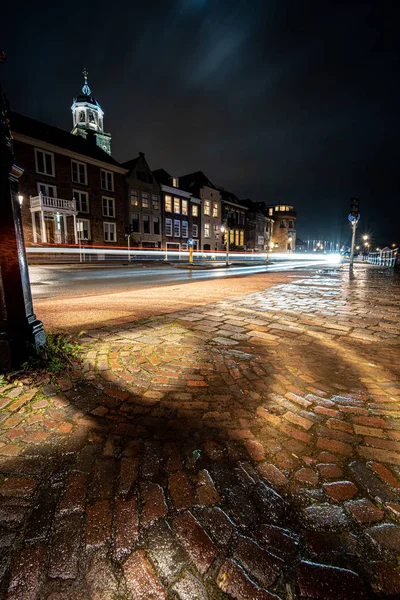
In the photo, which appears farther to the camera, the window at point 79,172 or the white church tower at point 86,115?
the white church tower at point 86,115

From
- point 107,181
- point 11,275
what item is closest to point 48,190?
point 107,181

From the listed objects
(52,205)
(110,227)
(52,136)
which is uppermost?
(52,136)

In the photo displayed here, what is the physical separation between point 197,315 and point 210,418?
2963 mm

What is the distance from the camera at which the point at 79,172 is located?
2620cm

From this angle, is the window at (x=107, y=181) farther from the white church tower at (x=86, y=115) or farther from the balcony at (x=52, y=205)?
the white church tower at (x=86, y=115)

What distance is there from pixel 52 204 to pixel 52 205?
316 mm

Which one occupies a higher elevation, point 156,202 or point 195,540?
point 156,202

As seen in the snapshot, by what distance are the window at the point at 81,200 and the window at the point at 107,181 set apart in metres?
2.48

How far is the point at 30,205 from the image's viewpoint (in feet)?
73.3

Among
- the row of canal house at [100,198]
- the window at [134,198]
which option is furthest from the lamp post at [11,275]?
the window at [134,198]

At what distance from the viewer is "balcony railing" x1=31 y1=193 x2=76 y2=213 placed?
72.0ft

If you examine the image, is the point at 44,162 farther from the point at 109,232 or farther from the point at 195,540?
the point at 195,540

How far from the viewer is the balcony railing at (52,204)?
21938 millimetres

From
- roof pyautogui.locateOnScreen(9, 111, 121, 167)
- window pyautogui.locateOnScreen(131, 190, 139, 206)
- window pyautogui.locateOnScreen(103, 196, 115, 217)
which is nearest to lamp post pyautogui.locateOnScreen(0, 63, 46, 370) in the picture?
roof pyautogui.locateOnScreen(9, 111, 121, 167)
